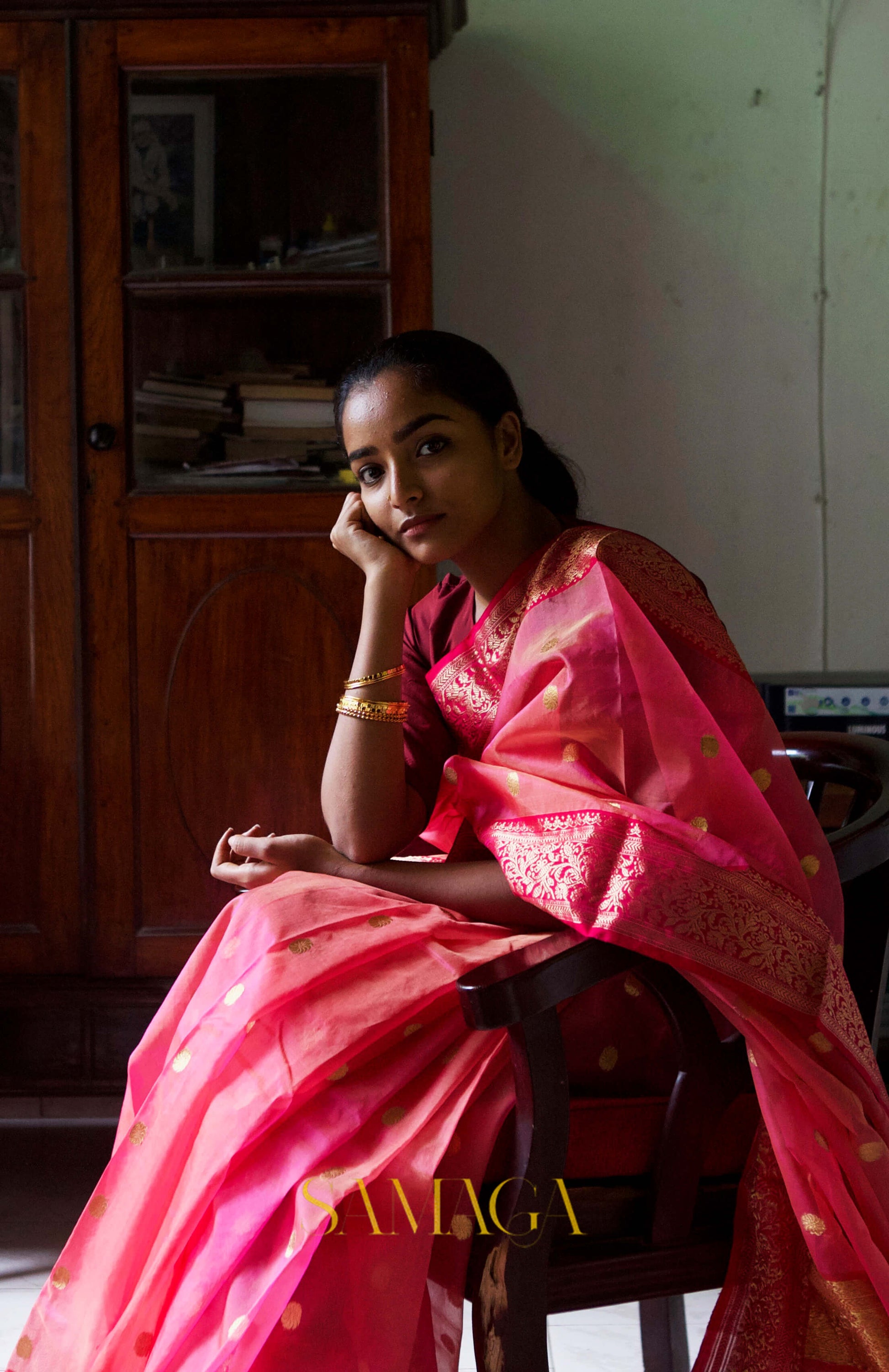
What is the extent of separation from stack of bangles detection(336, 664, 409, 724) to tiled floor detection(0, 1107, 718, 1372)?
2.85 ft

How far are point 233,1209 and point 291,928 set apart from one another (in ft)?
0.74

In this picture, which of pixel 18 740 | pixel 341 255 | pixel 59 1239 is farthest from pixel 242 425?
pixel 59 1239

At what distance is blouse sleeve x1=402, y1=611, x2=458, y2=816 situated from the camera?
1310 millimetres

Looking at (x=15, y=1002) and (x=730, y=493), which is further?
(x=730, y=493)

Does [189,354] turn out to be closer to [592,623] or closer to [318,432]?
[318,432]

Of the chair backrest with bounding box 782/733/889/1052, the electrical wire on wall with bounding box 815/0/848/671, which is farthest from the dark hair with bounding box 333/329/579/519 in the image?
the electrical wire on wall with bounding box 815/0/848/671

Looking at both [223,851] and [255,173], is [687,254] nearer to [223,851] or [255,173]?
[255,173]

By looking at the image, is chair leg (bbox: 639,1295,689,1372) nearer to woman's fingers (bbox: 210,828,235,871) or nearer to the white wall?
woman's fingers (bbox: 210,828,235,871)

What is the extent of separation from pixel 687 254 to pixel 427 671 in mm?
1617

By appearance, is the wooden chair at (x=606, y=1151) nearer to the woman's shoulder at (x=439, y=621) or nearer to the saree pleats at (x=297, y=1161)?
the saree pleats at (x=297, y=1161)

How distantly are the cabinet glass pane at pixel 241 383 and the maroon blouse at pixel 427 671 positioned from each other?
80 cm

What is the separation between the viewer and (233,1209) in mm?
886

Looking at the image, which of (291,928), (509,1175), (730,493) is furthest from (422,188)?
(509,1175)

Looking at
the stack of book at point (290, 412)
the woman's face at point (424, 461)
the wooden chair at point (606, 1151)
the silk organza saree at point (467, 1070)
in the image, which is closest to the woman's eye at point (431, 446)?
the woman's face at point (424, 461)
